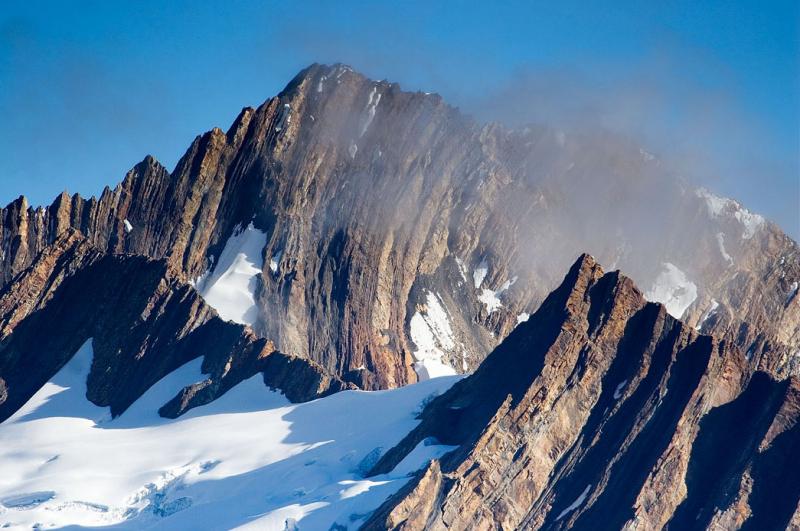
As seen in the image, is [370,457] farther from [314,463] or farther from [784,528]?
[784,528]

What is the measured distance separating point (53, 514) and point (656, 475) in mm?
48962

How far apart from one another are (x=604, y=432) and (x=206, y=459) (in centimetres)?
3496

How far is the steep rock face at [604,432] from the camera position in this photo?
13325 cm

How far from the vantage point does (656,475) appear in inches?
5335

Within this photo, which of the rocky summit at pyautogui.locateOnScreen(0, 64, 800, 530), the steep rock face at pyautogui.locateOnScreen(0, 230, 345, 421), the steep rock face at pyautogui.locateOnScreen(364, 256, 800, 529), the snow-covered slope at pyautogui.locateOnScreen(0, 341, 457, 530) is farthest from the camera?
the steep rock face at pyautogui.locateOnScreen(0, 230, 345, 421)

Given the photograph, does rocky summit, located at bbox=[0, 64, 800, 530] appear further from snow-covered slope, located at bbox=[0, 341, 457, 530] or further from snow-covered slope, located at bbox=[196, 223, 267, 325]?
snow-covered slope, located at bbox=[196, 223, 267, 325]

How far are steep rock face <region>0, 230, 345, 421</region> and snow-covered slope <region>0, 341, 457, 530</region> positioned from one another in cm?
190

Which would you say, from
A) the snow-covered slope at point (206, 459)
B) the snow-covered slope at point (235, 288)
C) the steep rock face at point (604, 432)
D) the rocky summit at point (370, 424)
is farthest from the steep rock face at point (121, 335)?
the steep rock face at point (604, 432)

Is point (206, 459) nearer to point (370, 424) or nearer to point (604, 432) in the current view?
point (370, 424)

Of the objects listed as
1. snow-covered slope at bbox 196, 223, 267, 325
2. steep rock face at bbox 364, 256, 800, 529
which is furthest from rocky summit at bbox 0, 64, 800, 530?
snow-covered slope at bbox 196, 223, 267, 325

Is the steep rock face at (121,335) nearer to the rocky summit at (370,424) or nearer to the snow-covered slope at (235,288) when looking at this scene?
the rocky summit at (370,424)

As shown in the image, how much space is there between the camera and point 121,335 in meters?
178

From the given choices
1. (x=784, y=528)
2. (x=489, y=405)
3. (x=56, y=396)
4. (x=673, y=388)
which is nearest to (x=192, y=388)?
(x=56, y=396)

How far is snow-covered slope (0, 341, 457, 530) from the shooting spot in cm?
14100
